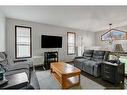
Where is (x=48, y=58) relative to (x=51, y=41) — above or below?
below

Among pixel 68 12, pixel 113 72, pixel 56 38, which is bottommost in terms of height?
pixel 113 72

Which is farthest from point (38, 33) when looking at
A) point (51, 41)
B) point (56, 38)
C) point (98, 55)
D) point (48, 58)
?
point (98, 55)

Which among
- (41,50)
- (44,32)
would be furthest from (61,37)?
(41,50)

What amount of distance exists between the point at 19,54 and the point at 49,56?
1.50m

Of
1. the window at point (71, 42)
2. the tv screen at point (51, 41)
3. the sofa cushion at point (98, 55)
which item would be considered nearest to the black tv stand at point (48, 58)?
the tv screen at point (51, 41)

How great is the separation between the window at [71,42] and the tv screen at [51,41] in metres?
0.92

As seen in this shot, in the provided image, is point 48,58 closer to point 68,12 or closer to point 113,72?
point 68,12

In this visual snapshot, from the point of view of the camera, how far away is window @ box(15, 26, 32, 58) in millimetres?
4922

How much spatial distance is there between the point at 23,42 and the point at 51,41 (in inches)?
57.1

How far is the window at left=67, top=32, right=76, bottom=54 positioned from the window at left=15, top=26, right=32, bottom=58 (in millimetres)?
2510

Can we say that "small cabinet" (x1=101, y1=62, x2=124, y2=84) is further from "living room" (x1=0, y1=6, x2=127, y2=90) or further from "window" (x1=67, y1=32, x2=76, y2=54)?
"window" (x1=67, y1=32, x2=76, y2=54)

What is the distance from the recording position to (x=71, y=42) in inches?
270

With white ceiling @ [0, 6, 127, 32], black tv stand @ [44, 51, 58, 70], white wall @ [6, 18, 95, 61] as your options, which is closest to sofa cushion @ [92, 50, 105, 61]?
white ceiling @ [0, 6, 127, 32]
